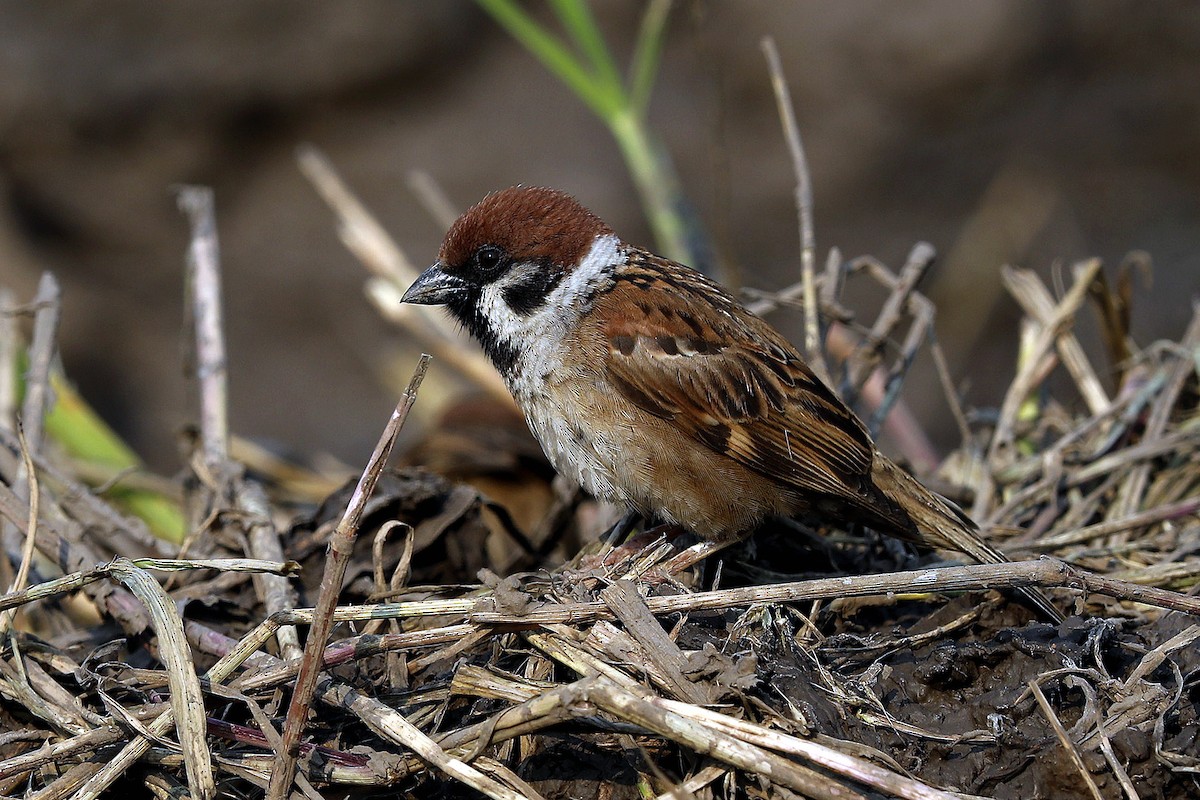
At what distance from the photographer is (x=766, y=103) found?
23.0 ft

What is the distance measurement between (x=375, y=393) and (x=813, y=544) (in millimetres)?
4451

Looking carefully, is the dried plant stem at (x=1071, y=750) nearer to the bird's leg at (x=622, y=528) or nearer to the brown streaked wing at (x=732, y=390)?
the brown streaked wing at (x=732, y=390)

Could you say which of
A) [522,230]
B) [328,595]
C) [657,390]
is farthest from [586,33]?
[328,595]

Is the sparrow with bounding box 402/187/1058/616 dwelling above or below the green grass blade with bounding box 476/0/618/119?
below

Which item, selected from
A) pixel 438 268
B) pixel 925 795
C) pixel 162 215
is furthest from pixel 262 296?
pixel 925 795

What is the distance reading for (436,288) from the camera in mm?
3336

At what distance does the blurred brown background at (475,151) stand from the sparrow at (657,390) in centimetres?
303

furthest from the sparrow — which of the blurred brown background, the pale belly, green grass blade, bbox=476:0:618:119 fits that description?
the blurred brown background

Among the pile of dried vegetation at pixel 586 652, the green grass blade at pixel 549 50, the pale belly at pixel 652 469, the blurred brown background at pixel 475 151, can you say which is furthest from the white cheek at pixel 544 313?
the blurred brown background at pixel 475 151

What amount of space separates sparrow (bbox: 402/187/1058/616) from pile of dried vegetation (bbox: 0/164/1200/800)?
188 mm

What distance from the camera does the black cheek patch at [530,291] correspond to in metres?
3.32

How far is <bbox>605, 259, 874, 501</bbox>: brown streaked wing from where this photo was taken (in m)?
3.13

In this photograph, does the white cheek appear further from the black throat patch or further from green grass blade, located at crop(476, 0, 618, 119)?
green grass blade, located at crop(476, 0, 618, 119)

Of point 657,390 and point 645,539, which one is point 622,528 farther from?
point 657,390
